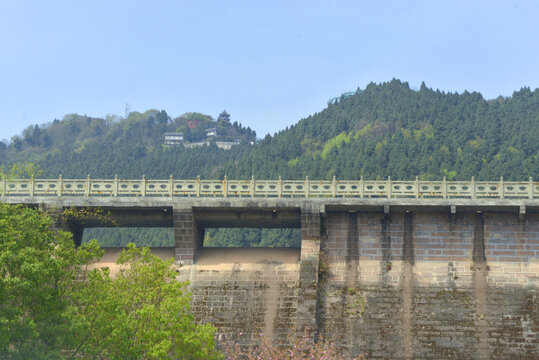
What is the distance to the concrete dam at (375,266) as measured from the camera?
130 ft

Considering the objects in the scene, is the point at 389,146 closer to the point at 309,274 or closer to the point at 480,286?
the point at 480,286

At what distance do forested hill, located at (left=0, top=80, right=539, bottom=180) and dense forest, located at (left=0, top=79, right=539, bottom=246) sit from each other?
0.52 ft

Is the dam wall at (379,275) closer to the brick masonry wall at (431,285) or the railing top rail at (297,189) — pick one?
the brick masonry wall at (431,285)

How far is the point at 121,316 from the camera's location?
31.4 m

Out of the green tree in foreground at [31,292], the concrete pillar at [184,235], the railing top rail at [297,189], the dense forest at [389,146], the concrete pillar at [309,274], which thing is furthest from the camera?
the dense forest at [389,146]

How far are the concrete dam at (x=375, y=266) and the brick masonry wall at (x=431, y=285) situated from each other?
6 cm

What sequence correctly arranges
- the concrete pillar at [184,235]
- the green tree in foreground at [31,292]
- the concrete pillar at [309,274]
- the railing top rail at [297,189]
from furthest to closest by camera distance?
the concrete pillar at [184,235], the railing top rail at [297,189], the concrete pillar at [309,274], the green tree in foreground at [31,292]

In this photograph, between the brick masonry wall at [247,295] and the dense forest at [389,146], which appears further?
the dense forest at [389,146]

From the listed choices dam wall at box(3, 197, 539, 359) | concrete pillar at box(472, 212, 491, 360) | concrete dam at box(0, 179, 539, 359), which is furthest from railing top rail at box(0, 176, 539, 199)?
concrete pillar at box(472, 212, 491, 360)

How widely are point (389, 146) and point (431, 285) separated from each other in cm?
7426

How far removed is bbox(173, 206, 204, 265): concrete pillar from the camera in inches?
1703

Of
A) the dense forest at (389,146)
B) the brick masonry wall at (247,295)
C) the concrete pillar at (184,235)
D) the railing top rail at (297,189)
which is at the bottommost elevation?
the brick masonry wall at (247,295)

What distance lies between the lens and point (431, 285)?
134 ft

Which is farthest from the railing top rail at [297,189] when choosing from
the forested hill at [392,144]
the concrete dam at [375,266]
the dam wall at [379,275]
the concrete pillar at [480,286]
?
the forested hill at [392,144]
